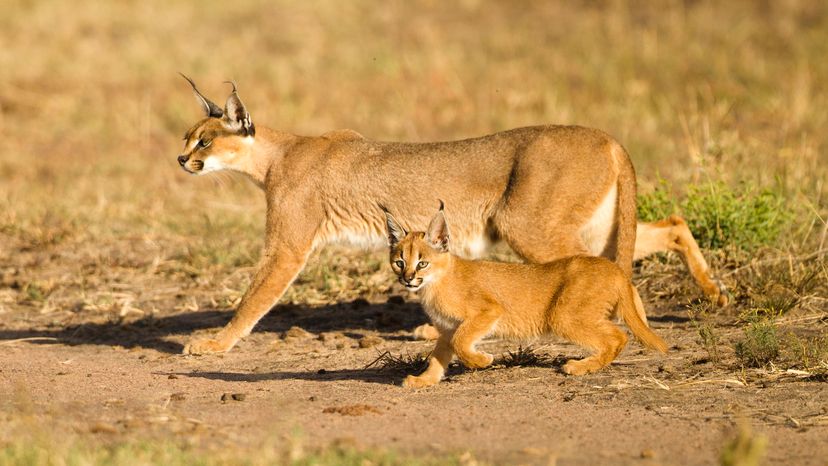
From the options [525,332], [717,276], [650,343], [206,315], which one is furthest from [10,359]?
[717,276]

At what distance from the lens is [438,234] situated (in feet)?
21.2

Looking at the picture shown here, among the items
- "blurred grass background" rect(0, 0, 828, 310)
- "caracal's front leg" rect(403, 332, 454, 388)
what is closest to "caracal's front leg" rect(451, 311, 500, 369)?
"caracal's front leg" rect(403, 332, 454, 388)

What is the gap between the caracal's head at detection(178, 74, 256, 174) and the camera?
8062 mm

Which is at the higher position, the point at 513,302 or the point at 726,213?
the point at 726,213

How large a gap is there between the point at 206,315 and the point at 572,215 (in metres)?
2.95

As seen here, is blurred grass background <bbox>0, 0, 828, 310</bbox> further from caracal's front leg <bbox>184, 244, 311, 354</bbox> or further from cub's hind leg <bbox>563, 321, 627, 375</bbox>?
cub's hind leg <bbox>563, 321, 627, 375</bbox>

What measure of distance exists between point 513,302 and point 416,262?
0.58 m

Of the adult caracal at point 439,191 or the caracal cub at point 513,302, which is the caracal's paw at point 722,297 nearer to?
the adult caracal at point 439,191

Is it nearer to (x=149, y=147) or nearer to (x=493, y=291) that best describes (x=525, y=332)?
(x=493, y=291)

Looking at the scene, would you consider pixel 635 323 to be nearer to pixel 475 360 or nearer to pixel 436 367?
pixel 475 360

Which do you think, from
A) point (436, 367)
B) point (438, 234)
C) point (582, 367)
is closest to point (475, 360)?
point (436, 367)

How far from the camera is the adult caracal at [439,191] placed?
7281mm

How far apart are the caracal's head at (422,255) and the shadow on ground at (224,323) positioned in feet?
5.85

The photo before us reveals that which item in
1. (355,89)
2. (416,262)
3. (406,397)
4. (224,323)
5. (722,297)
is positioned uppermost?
(355,89)
